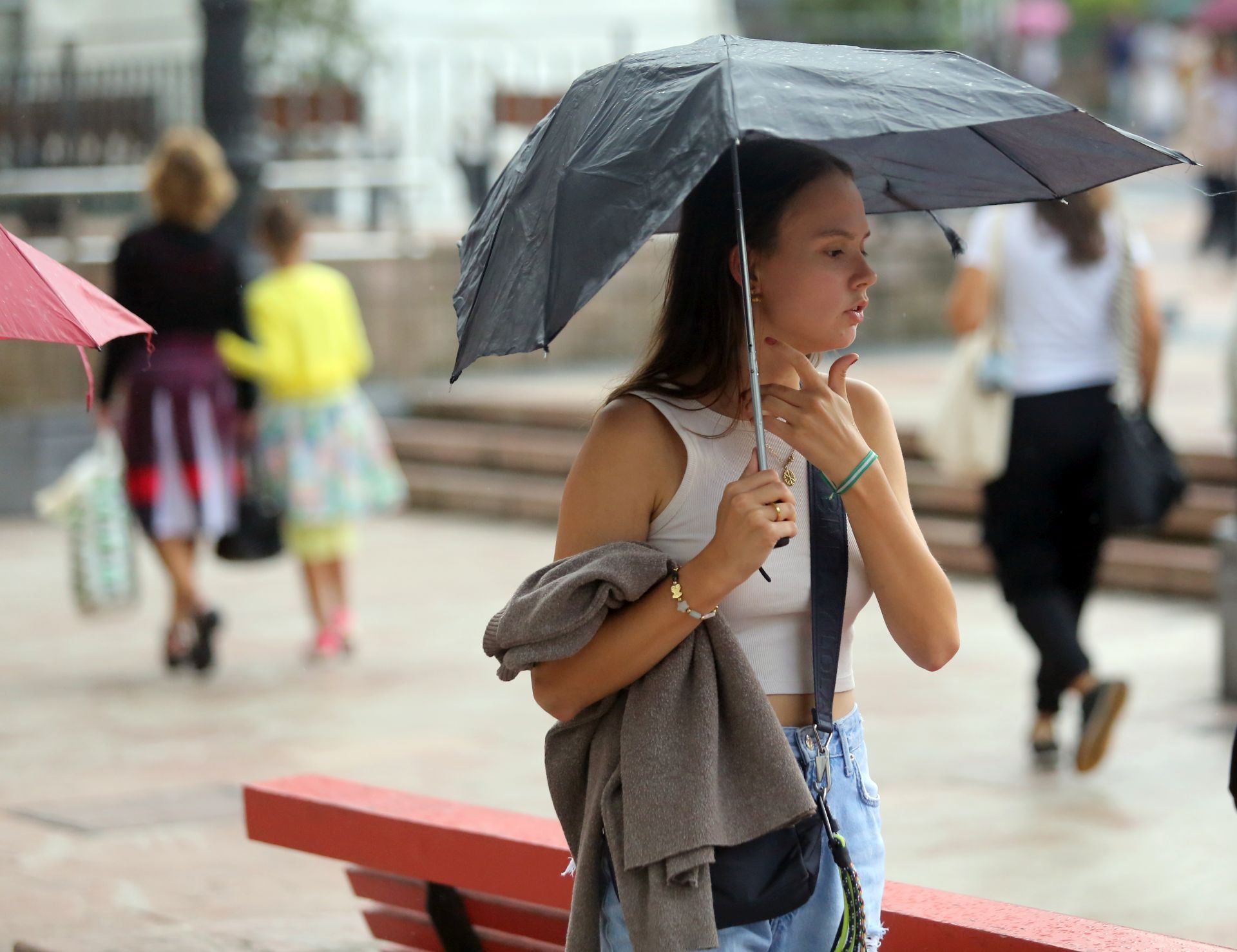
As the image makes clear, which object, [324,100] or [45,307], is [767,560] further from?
[324,100]

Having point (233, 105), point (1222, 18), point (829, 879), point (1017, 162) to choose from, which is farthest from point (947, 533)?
point (1222, 18)

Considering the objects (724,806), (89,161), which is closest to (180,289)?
(724,806)

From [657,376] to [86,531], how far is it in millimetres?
5801

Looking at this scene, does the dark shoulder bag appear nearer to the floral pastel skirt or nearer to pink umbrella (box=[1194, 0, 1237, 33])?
the floral pastel skirt

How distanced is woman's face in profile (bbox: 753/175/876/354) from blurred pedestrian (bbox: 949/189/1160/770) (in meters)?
3.52

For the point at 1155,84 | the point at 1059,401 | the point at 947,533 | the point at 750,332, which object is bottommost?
the point at 947,533

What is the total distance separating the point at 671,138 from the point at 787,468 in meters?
0.51

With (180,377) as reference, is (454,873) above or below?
below

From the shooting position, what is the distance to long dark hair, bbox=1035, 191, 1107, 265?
232 inches

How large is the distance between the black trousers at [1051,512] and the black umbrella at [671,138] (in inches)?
125

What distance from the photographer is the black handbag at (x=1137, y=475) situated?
5.74 m

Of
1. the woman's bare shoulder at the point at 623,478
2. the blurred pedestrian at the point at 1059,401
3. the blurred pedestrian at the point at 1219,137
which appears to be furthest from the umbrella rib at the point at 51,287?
the blurred pedestrian at the point at 1219,137

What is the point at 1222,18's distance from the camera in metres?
23.8

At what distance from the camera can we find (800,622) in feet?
8.36
